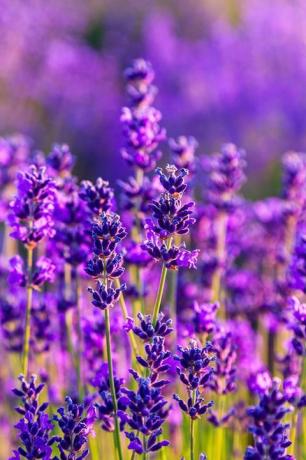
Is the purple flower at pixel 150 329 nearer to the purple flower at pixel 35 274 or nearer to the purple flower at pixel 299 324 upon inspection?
the purple flower at pixel 299 324

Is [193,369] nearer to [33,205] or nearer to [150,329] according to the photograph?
[150,329]

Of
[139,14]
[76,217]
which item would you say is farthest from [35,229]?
[139,14]

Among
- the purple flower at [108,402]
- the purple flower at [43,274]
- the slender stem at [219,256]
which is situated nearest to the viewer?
the purple flower at [108,402]

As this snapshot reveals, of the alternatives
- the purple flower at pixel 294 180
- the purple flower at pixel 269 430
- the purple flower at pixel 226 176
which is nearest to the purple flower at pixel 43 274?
the purple flower at pixel 269 430

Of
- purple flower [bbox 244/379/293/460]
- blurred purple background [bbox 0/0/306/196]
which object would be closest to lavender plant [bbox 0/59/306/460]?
purple flower [bbox 244/379/293/460]

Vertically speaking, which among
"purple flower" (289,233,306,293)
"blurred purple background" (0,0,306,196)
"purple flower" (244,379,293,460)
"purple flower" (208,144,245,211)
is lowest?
"purple flower" (244,379,293,460)

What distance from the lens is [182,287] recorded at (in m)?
3.62

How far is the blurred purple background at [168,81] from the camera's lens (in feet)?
32.2

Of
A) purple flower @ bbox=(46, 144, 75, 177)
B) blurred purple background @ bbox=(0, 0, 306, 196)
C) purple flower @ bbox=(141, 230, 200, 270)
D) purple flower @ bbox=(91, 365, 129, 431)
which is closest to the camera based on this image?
purple flower @ bbox=(141, 230, 200, 270)

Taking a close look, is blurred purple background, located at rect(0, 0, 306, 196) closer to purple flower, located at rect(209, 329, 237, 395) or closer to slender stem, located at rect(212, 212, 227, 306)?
slender stem, located at rect(212, 212, 227, 306)

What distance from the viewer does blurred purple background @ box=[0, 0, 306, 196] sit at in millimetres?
9828

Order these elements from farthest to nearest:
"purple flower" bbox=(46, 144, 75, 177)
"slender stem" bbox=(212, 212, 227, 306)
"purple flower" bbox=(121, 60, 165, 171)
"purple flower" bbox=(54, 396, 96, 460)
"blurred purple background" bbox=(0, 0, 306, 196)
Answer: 1. "blurred purple background" bbox=(0, 0, 306, 196)
2. "slender stem" bbox=(212, 212, 227, 306)
3. "purple flower" bbox=(46, 144, 75, 177)
4. "purple flower" bbox=(121, 60, 165, 171)
5. "purple flower" bbox=(54, 396, 96, 460)

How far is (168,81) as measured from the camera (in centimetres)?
1151

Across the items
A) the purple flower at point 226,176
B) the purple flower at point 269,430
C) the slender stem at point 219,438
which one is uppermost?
the purple flower at point 226,176
